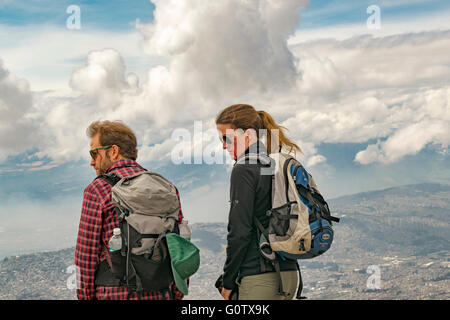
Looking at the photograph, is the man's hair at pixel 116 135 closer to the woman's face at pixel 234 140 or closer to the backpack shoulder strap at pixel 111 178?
the backpack shoulder strap at pixel 111 178

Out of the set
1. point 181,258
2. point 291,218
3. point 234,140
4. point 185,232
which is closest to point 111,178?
point 185,232

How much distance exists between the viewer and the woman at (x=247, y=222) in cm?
418

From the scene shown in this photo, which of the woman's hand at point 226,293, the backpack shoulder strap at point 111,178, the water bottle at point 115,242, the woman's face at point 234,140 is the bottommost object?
the woman's hand at point 226,293

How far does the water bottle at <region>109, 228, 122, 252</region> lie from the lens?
387 centimetres

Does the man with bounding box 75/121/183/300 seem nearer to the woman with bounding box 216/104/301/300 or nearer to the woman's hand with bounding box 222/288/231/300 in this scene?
the woman's hand with bounding box 222/288/231/300

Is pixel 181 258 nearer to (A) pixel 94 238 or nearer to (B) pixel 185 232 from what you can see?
(B) pixel 185 232

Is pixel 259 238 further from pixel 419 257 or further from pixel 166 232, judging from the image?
pixel 419 257

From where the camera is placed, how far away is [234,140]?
4480 millimetres

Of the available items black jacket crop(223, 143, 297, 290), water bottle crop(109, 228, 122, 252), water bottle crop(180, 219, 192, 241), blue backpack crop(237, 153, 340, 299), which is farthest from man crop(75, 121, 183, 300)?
blue backpack crop(237, 153, 340, 299)

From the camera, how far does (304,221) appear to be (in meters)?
4.27

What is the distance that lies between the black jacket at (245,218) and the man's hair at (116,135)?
1.00m

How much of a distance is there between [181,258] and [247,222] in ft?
2.19

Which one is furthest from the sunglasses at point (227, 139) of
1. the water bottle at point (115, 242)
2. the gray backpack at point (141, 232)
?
the water bottle at point (115, 242)
